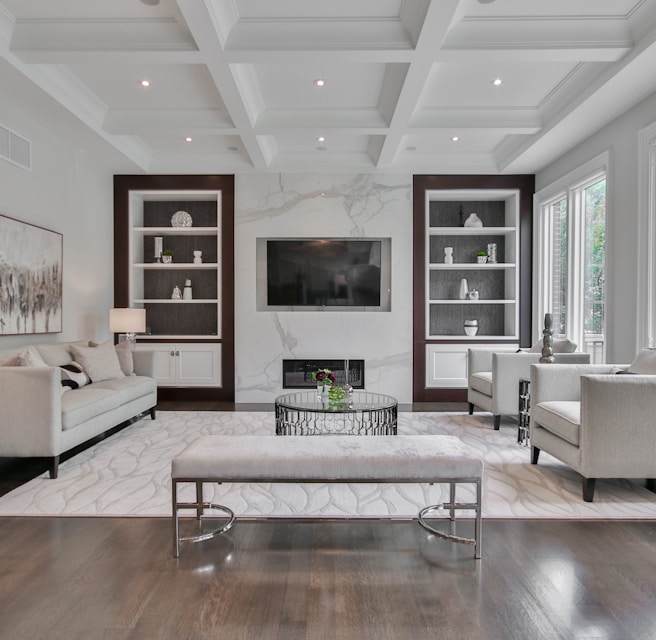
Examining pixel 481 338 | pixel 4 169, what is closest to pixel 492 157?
pixel 481 338

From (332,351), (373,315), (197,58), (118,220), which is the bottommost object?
(332,351)

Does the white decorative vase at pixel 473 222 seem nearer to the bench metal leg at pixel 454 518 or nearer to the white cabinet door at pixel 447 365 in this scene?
the white cabinet door at pixel 447 365

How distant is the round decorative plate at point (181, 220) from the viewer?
606 centimetres

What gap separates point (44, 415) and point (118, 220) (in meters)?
3.45

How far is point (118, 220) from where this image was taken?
5.91m

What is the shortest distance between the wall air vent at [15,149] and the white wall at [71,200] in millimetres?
51

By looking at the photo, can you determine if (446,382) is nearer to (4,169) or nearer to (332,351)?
(332,351)

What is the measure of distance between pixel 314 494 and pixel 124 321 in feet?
11.0

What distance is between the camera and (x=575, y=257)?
4.97 metres

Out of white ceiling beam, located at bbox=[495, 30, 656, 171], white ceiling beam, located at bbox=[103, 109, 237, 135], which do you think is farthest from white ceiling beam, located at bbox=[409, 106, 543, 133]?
white ceiling beam, located at bbox=[103, 109, 237, 135]

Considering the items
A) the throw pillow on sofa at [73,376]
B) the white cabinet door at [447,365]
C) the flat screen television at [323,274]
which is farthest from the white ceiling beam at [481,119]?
the throw pillow on sofa at [73,376]

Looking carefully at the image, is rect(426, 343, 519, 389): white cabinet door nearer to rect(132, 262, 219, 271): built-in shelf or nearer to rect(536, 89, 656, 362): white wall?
rect(536, 89, 656, 362): white wall

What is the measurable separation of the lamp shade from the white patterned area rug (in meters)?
1.78

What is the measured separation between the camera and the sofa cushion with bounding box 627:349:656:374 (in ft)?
10.2
